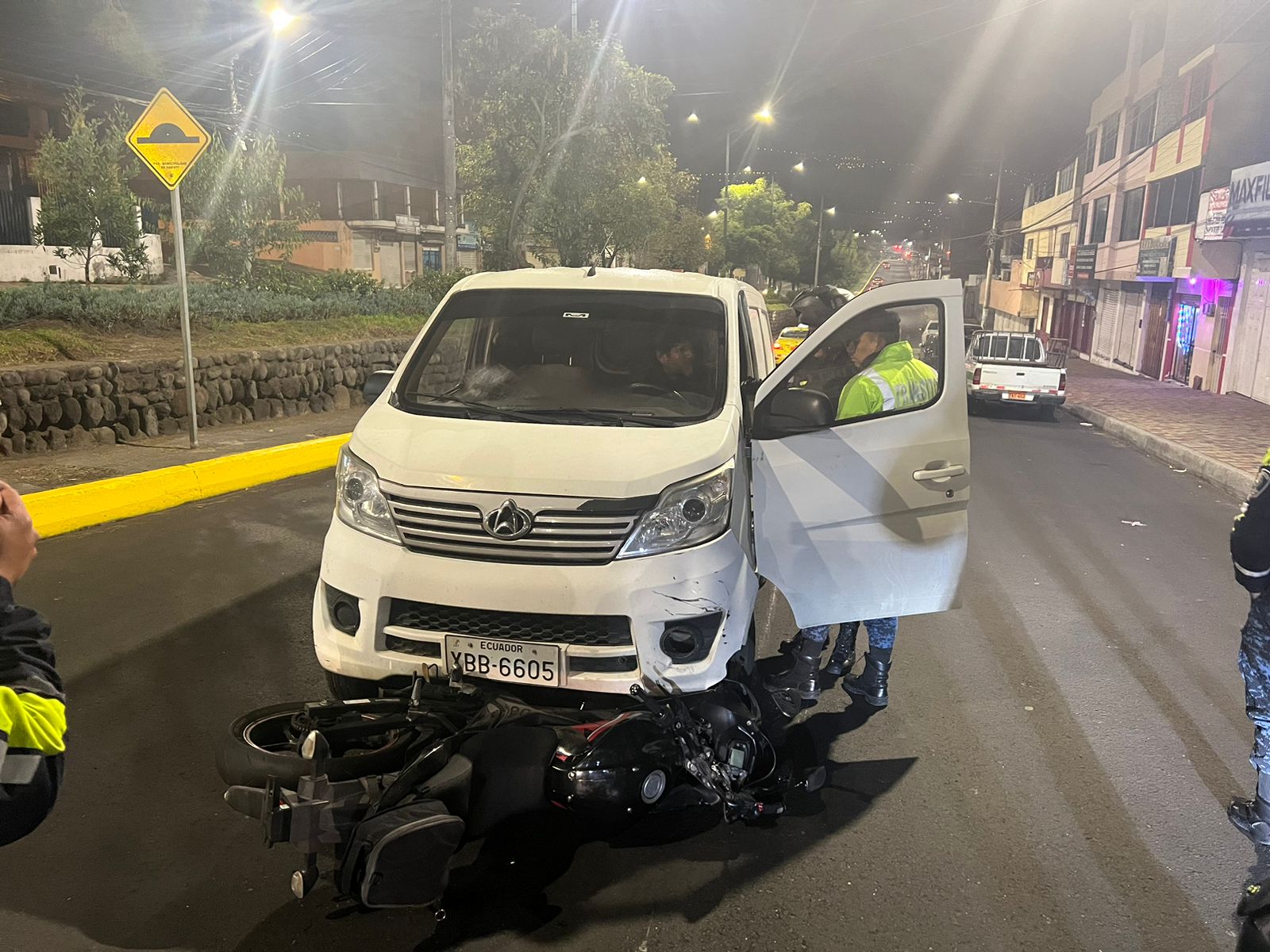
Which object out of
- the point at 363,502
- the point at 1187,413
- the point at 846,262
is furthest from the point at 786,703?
the point at 846,262

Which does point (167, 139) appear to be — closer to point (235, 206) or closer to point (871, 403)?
point (871, 403)

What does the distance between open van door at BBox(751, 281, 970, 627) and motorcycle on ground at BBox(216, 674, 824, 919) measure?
0.67 meters

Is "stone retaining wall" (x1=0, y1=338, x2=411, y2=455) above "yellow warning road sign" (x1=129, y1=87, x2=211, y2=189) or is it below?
below

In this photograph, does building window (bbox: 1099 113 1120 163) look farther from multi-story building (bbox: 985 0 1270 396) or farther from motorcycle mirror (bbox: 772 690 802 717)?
motorcycle mirror (bbox: 772 690 802 717)

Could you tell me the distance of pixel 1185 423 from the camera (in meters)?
16.7

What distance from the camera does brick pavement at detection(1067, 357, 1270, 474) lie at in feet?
45.0

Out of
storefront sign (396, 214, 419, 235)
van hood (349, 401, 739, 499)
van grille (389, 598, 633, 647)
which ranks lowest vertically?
van grille (389, 598, 633, 647)

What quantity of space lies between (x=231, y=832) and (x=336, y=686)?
2.28ft

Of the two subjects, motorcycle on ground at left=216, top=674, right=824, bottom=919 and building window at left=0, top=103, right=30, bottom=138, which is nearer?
motorcycle on ground at left=216, top=674, right=824, bottom=919

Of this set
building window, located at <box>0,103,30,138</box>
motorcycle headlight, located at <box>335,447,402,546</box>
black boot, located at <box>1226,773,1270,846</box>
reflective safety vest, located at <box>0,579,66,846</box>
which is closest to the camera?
reflective safety vest, located at <box>0,579,66,846</box>

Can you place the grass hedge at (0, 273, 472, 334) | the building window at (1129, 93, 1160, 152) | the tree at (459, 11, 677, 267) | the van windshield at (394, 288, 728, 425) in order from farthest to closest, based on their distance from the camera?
the building window at (1129, 93, 1160, 152) < the tree at (459, 11, 677, 267) < the grass hedge at (0, 273, 472, 334) < the van windshield at (394, 288, 728, 425)

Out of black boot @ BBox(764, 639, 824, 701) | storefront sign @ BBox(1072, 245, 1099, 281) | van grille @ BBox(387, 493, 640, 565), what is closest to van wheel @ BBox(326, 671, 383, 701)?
van grille @ BBox(387, 493, 640, 565)

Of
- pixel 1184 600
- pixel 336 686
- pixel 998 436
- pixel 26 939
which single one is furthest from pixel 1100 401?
pixel 26 939

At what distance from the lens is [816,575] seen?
4.14m
